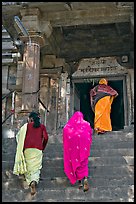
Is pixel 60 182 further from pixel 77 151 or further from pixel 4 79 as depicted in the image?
pixel 4 79

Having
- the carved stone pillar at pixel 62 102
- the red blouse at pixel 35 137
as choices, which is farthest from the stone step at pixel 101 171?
the carved stone pillar at pixel 62 102

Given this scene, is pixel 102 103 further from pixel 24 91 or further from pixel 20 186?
pixel 20 186

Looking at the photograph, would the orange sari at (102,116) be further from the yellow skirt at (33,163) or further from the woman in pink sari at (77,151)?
the yellow skirt at (33,163)

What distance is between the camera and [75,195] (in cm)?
721

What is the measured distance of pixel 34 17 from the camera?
35.4 feet

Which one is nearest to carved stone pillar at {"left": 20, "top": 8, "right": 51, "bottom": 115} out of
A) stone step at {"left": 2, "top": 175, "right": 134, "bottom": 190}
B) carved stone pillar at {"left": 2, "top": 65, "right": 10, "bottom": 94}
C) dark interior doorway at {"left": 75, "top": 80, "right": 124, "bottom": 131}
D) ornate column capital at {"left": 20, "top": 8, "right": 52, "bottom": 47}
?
ornate column capital at {"left": 20, "top": 8, "right": 52, "bottom": 47}

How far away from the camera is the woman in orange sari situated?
10742 mm

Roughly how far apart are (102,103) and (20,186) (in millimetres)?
4218

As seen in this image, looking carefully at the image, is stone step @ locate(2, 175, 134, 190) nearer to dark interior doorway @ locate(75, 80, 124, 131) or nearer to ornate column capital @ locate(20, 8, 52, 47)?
ornate column capital @ locate(20, 8, 52, 47)

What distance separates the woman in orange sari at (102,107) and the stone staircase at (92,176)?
5.71 ft

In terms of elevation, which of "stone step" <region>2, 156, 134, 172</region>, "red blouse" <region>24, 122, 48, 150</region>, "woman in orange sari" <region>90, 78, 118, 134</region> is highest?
"woman in orange sari" <region>90, 78, 118, 134</region>

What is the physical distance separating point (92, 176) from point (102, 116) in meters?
3.41

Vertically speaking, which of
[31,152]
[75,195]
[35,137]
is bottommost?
[75,195]

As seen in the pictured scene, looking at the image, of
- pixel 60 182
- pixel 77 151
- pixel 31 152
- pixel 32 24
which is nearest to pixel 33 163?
pixel 31 152
